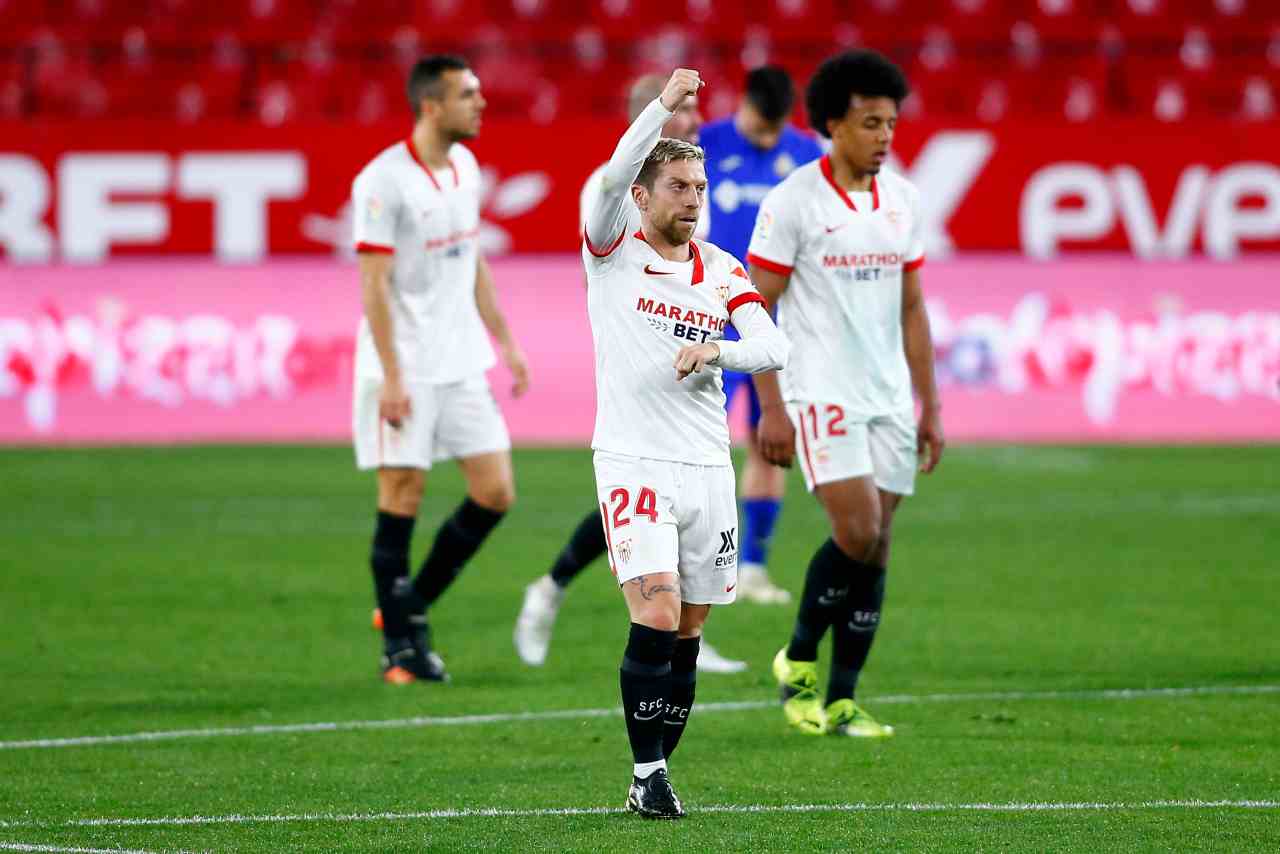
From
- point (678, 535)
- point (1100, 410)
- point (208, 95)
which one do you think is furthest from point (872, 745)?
point (208, 95)

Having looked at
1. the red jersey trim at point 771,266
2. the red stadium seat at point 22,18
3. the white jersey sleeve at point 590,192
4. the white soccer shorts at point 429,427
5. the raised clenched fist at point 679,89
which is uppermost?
the red stadium seat at point 22,18

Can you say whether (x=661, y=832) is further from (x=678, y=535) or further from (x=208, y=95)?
(x=208, y=95)

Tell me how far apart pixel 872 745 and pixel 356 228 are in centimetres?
283

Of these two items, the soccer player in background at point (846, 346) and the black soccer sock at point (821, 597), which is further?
the black soccer sock at point (821, 597)

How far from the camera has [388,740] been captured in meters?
6.68

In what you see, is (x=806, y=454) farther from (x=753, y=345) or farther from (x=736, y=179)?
(x=736, y=179)

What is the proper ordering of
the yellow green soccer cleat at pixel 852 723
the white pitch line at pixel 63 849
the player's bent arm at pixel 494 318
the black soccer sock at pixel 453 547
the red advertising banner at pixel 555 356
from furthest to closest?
the red advertising banner at pixel 555 356 → the player's bent arm at pixel 494 318 → the black soccer sock at pixel 453 547 → the yellow green soccer cleat at pixel 852 723 → the white pitch line at pixel 63 849

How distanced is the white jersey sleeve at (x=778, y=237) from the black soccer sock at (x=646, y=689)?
5.46ft

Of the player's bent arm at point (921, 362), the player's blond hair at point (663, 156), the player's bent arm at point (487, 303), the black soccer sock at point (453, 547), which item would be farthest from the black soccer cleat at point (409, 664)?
the player's blond hair at point (663, 156)

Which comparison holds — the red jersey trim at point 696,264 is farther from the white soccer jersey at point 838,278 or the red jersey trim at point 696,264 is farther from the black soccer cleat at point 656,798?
the black soccer cleat at point 656,798

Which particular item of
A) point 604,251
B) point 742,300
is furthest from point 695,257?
point 604,251

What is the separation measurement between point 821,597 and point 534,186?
1096 cm

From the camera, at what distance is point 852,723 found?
6.76m

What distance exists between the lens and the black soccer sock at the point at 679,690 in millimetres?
5723
